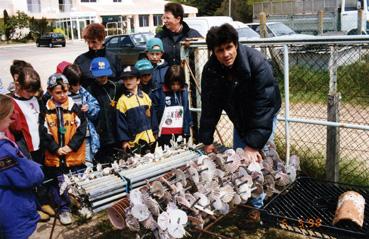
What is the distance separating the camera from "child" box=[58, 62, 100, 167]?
3857mm

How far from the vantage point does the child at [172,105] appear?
4.03 meters

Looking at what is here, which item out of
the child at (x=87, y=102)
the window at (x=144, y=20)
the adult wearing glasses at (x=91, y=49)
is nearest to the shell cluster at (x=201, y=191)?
the child at (x=87, y=102)

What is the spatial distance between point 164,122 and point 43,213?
1453 millimetres

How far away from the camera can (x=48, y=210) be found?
3969mm

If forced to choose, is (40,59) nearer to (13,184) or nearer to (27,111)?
(27,111)

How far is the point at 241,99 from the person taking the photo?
290 centimetres

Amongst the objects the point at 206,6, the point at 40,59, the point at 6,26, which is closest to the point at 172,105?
the point at 40,59

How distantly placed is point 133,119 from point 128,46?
1211 cm

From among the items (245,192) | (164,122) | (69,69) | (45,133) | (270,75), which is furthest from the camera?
(164,122)

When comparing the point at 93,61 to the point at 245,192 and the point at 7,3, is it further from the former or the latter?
the point at 7,3

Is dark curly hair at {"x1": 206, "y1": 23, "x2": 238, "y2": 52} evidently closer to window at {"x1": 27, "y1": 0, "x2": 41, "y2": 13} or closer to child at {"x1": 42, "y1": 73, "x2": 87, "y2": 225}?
child at {"x1": 42, "y1": 73, "x2": 87, "y2": 225}

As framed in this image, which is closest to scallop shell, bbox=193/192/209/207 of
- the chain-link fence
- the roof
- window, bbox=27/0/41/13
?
the chain-link fence

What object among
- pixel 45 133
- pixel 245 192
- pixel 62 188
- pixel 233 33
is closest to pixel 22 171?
pixel 62 188

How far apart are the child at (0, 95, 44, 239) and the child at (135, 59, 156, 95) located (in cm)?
158
